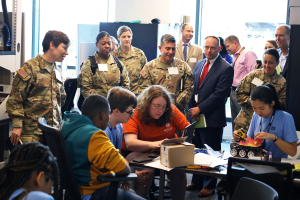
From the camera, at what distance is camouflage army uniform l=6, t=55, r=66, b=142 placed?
2.48 m

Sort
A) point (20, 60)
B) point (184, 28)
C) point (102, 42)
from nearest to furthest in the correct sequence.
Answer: point (20, 60), point (102, 42), point (184, 28)

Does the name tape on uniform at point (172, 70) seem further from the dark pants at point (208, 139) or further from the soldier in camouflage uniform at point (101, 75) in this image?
the dark pants at point (208, 139)

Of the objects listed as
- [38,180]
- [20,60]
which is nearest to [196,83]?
[20,60]

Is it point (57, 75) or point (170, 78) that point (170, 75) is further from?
point (57, 75)

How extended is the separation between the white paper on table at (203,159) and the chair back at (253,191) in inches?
17.5

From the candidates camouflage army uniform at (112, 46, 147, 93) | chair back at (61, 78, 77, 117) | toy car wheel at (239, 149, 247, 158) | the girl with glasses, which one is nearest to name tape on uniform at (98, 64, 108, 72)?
chair back at (61, 78, 77, 117)

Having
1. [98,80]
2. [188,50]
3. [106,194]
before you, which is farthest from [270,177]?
[188,50]

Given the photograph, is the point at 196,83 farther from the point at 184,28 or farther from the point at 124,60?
the point at 184,28

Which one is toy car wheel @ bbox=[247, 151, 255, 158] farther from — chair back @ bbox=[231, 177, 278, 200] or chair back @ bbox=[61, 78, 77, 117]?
chair back @ bbox=[61, 78, 77, 117]

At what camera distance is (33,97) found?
2574 mm

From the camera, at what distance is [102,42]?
3.55 metres

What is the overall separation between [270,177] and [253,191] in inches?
8.8

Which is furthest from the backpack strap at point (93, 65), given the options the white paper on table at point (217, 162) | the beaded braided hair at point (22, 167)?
the beaded braided hair at point (22, 167)

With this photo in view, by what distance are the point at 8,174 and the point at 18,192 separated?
0.26 feet
